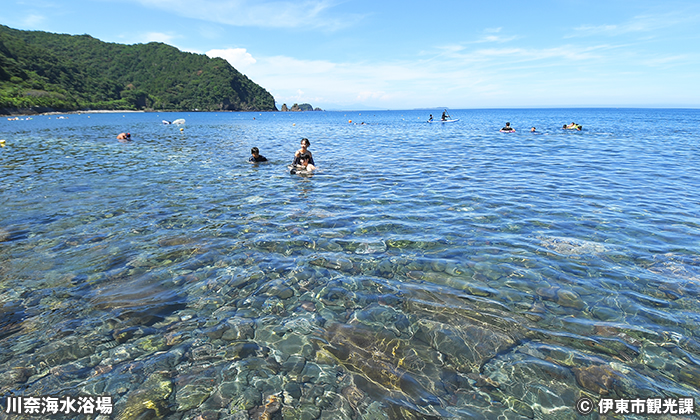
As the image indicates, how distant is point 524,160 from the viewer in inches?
926

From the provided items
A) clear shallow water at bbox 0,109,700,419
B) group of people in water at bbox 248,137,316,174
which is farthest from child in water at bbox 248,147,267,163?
clear shallow water at bbox 0,109,700,419

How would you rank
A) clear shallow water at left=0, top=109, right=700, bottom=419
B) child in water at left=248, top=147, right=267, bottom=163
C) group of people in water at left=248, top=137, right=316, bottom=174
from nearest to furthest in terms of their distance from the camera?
clear shallow water at left=0, top=109, right=700, bottom=419 → group of people in water at left=248, top=137, right=316, bottom=174 → child in water at left=248, top=147, right=267, bottom=163

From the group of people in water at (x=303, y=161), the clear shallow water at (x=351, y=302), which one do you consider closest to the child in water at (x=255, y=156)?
the group of people in water at (x=303, y=161)

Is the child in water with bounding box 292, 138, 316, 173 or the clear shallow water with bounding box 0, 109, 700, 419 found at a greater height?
the child in water with bounding box 292, 138, 316, 173

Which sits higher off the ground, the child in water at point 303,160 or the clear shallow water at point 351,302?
the child in water at point 303,160

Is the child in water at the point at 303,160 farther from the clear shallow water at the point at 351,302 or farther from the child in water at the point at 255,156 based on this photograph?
the clear shallow water at the point at 351,302

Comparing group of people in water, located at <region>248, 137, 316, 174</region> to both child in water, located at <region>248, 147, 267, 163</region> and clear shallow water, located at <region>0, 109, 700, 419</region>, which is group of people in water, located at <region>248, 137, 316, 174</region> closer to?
child in water, located at <region>248, 147, 267, 163</region>

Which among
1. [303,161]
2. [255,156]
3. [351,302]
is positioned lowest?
[351,302]

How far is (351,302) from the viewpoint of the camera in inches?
251

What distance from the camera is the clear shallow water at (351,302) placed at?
4.38 m

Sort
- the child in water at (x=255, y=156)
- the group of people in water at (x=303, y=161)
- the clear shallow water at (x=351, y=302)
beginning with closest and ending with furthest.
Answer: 1. the clear shallow water at (x=351, y=302)
2. the group of people in water at (x=303, y=161)
3. the child in water at (x=255, y=156)

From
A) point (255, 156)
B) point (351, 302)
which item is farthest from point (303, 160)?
point (351, 302)

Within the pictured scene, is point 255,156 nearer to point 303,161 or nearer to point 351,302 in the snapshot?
point 303,161

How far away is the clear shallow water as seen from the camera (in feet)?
14.4
